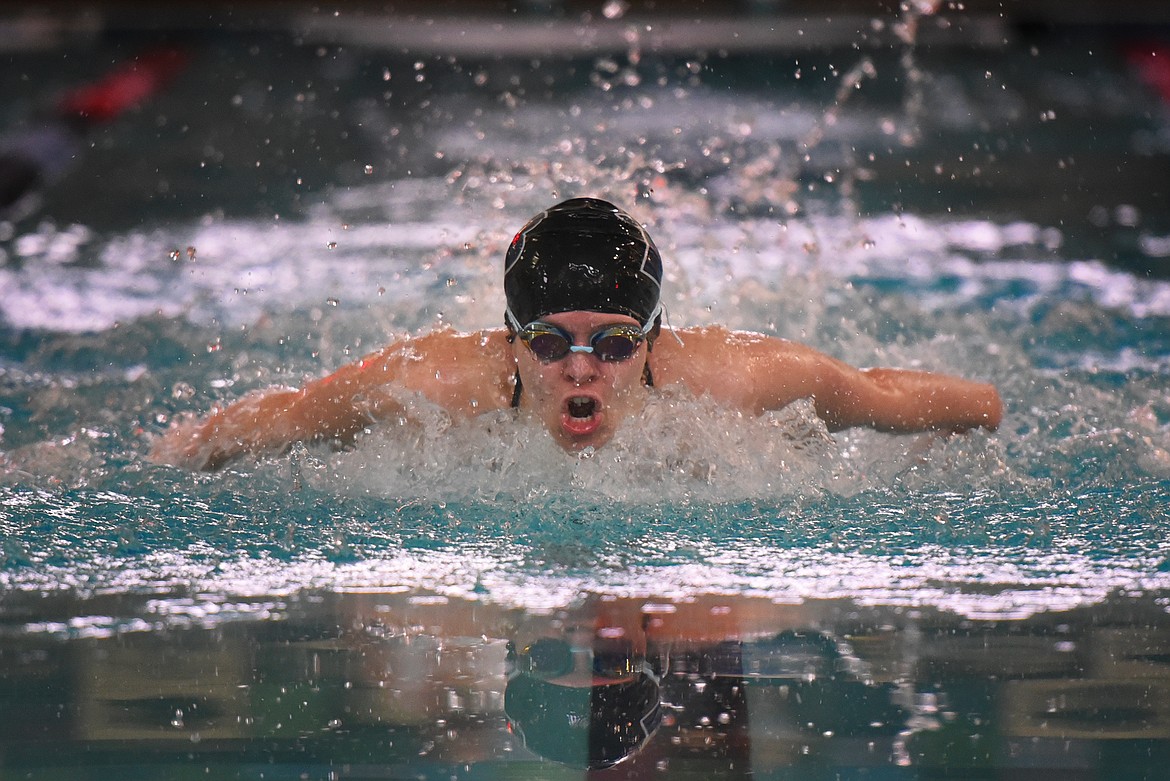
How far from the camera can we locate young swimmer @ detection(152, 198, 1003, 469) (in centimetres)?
312

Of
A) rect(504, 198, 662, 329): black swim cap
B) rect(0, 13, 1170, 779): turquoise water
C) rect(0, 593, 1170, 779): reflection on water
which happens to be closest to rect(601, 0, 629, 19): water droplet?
rect(0, 13, 1170, 779): turquoise water

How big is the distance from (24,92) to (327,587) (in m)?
7.41

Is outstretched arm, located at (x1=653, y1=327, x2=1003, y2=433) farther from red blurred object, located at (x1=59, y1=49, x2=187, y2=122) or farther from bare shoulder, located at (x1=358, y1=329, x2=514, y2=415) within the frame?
red blurred object, located at (x1=59, y1=49, x2=187, y2=122)

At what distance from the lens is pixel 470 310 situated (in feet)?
16.0

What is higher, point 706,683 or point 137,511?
point 137,511

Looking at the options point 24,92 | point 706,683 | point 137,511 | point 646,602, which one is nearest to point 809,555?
point 646,602

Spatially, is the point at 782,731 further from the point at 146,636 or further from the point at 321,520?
the point at 321,520

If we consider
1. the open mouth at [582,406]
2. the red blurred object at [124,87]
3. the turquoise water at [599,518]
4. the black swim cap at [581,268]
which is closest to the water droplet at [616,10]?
the red blurred object at [124,87]

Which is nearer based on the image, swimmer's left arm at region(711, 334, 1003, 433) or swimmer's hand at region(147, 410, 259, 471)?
swimmer's hand at region(147, 410, 259, 471)

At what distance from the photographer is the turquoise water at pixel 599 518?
6.49ft

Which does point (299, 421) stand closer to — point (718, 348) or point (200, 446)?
point (200, 446)

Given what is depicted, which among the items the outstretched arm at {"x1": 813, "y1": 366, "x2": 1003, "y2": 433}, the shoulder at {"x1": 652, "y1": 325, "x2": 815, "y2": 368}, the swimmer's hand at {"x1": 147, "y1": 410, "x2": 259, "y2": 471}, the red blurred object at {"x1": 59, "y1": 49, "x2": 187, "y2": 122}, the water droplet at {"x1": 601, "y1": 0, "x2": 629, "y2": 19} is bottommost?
the swimmer's hand at {"x1": 147, "y1": 410, "x2": 259, "y2": 471}

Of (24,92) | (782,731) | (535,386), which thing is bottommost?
(782,731)

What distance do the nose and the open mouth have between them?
5 cm
